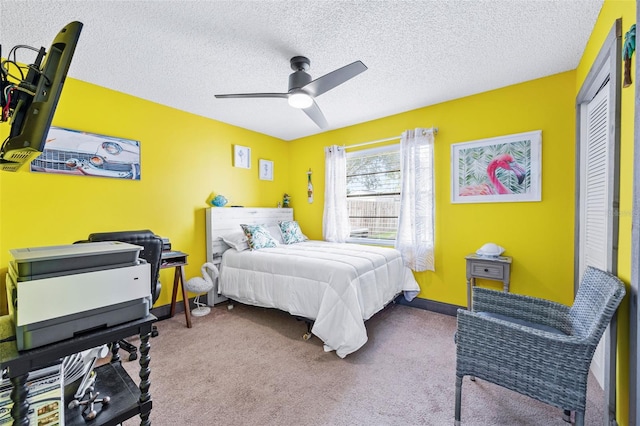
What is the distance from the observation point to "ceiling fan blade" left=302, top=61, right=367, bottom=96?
2031 millimetres

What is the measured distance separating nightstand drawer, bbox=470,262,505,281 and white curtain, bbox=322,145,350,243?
73.4 inches

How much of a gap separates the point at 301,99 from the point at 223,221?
214 centimetres

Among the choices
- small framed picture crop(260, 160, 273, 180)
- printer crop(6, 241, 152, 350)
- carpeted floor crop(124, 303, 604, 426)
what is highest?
small framed picture crop(260, 160, 273, 180)

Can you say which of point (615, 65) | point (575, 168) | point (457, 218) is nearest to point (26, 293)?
point (615, 65)

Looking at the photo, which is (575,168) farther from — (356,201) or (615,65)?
(356,201)

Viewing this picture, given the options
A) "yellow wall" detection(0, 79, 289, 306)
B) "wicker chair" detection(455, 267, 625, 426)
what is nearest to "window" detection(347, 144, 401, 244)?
"yellow wall" detection(0, 79, 289, 306)

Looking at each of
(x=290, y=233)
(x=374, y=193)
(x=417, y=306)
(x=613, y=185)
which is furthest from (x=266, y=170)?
(x=613, y=185)

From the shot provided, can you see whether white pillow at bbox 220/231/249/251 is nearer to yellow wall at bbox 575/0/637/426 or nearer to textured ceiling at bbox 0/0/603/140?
textured ceiling at bbox 0/0/603/140

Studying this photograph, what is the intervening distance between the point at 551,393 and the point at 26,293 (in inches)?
87.2

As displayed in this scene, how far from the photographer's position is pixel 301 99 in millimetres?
2354

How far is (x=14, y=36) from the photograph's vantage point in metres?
2.05

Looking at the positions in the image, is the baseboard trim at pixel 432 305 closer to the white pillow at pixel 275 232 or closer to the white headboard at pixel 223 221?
the white pillow at pixel 275 232

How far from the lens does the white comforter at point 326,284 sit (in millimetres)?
2387

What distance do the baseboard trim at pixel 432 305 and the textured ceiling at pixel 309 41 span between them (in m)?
2.52
